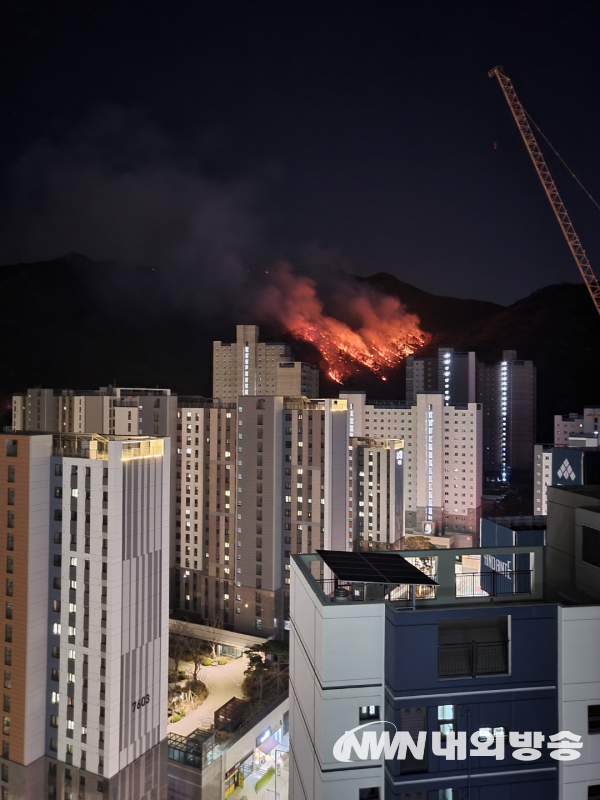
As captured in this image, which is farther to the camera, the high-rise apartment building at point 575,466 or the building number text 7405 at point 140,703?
the building number text 7405 at point 140,703

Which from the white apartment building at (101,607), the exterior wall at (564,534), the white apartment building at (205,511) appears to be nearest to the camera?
the exterior wall at (564,534)

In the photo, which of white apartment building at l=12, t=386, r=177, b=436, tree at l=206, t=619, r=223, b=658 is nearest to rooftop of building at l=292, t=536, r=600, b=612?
white apartment building at l=12, t=386, r=177, b=436

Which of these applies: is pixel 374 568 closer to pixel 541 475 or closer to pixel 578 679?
pixel 578 679

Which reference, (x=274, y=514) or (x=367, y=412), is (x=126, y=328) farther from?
(x=274, y=514)

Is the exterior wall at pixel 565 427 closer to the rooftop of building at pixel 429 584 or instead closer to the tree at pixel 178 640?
the tree at pixel 178 640

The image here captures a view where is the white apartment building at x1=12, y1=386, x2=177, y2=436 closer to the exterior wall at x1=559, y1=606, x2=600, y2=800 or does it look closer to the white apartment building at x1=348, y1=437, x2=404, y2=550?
the white apartment building at x1=348, y1=437, x2=404, y2=550

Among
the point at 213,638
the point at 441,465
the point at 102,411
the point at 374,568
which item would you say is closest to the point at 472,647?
the point at 374,568

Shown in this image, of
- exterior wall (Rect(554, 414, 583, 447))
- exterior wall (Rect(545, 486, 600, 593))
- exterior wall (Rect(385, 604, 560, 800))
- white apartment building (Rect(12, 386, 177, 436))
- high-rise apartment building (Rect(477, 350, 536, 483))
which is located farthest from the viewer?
high-rise apartment building (Rect(477, 350, 536, 483))

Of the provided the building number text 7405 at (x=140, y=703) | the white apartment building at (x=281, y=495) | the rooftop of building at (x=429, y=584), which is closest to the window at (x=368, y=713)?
the rooftop of building at (x=429, y=584)
